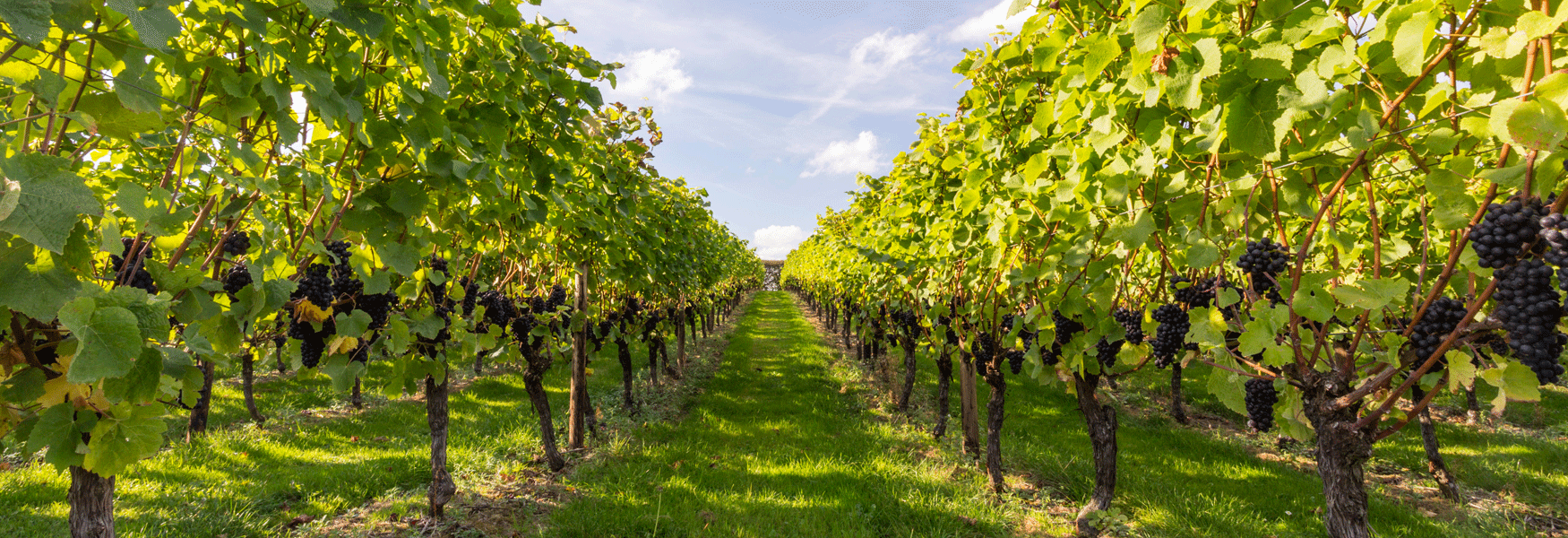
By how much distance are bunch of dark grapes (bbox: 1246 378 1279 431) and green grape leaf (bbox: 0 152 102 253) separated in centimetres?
327

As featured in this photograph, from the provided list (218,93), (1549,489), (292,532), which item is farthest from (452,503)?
(1549,489)

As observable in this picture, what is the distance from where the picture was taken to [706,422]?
8156mm

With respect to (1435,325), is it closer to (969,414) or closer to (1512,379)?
(1512,379)

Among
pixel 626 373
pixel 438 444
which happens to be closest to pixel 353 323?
pixel 438 444

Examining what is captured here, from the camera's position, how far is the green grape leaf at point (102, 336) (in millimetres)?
1157

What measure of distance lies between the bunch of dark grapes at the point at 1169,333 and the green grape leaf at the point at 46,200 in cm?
334

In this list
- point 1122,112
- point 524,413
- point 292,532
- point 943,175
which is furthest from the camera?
point 524,413

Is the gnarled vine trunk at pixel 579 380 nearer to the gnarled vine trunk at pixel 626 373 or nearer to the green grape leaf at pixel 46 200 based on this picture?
the gnarled vine trunk at pixel 626 373

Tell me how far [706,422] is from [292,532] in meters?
4.49

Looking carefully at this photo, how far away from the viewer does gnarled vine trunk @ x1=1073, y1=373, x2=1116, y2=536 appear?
14.8ft

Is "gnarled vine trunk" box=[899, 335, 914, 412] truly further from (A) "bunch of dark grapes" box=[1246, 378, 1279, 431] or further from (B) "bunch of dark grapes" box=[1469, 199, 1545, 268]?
(B) "bunch of dark grapes" box=[1469, 199, 1545, 268]

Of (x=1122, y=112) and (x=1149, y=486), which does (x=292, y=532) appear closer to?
(x=1122, y=112)

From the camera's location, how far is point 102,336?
120cm

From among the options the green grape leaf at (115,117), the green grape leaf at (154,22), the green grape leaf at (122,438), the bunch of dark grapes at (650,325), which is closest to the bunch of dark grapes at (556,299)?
the green grape leaf at (122,438)
